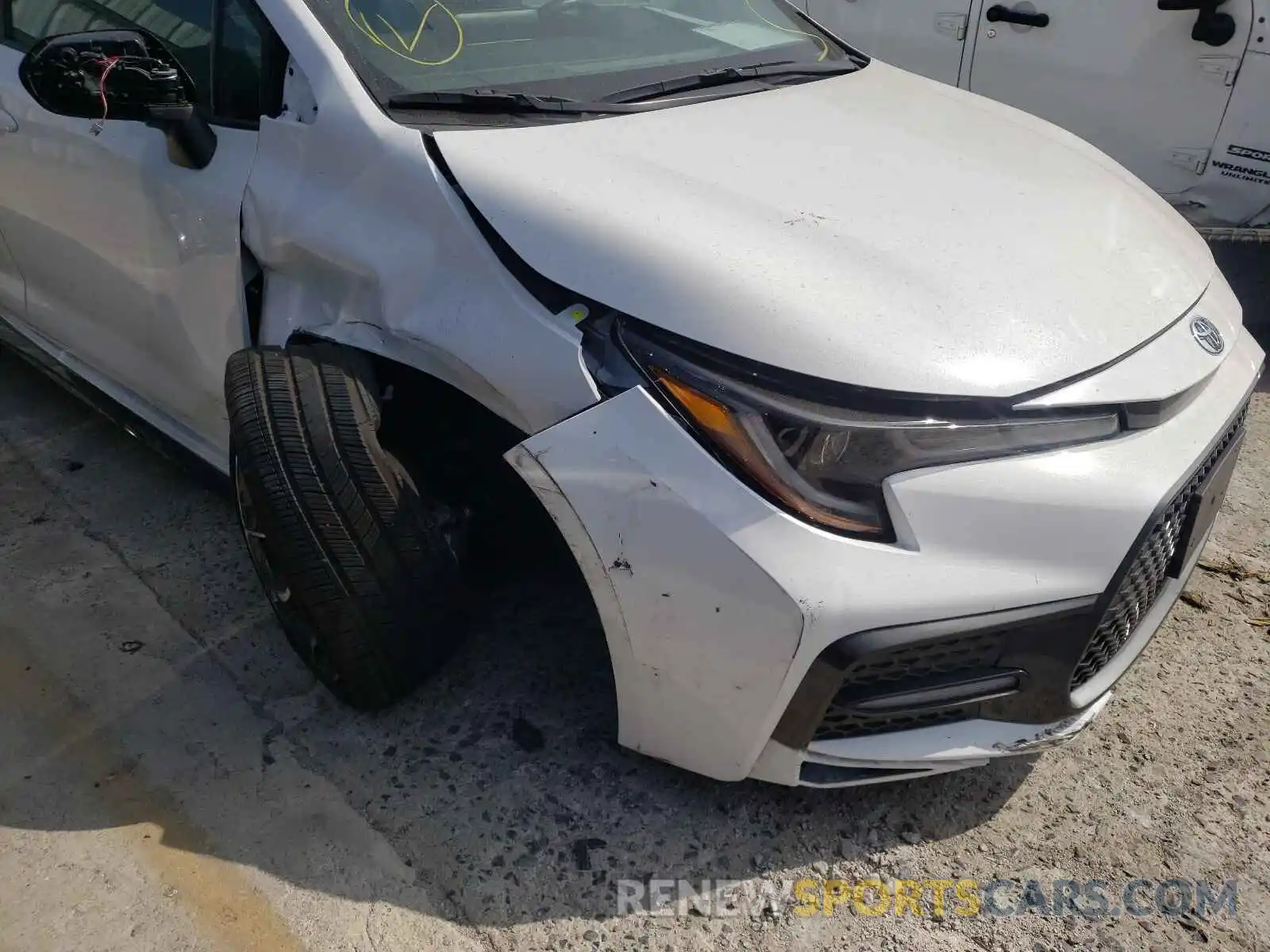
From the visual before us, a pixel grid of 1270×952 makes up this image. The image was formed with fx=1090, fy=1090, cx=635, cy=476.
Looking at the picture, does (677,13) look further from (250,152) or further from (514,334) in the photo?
(514,334)

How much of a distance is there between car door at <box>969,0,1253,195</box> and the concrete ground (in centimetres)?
228

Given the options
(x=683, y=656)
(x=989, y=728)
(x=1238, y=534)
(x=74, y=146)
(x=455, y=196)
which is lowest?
(x=1238, y=534)

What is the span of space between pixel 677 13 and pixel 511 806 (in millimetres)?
1987

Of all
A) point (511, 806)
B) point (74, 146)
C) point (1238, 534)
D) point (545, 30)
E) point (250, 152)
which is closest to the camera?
point (511, 806)

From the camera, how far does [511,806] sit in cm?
219

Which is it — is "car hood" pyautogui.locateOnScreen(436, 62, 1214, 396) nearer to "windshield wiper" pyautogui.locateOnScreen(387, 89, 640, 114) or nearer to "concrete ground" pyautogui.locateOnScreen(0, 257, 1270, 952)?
"windshield wiper" pyautogui.locateOnScreen(387, 89, 640, 114)

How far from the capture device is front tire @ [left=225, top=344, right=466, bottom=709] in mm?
2082

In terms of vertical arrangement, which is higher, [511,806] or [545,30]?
[545,30]

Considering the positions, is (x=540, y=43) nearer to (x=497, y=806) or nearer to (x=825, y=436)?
(x=825, y=436)

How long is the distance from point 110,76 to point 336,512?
3.52 ft

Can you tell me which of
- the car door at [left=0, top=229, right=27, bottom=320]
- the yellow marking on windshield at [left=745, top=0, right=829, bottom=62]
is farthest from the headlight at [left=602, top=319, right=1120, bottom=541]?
the car door at [left=0, top=229, right=27, bottom=320]

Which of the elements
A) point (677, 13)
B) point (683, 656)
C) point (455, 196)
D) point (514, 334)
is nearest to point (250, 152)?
point (455, 196)

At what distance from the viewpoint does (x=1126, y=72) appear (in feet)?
14.1

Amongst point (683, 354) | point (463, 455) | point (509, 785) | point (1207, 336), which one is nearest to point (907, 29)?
point (1207, 336)
